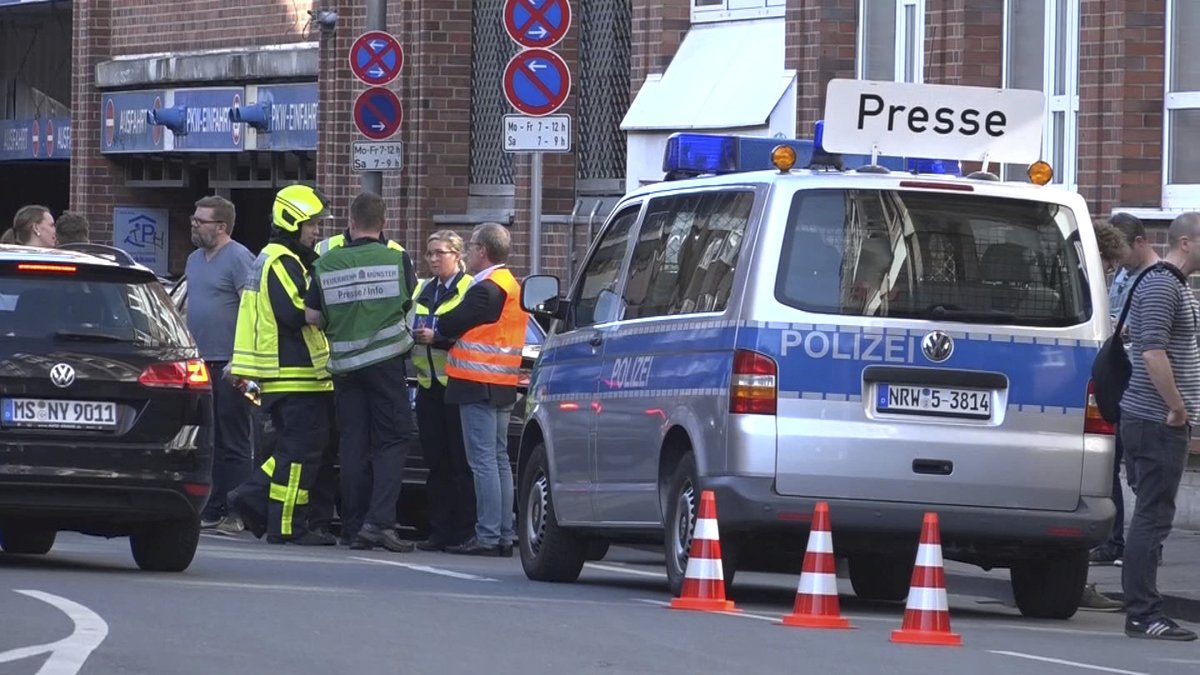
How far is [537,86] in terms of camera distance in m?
19.1

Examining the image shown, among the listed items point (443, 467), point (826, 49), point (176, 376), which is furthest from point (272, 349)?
point (826, 49)

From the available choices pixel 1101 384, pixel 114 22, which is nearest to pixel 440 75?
pixel 114 22

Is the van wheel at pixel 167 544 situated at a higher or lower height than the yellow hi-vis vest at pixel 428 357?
lower

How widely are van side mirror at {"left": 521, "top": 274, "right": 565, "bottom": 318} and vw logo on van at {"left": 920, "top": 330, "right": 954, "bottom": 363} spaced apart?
2640 mm

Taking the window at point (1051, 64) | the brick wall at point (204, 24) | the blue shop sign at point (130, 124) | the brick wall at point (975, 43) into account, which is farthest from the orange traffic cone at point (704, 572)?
the blue shop sign at point (130, 124)

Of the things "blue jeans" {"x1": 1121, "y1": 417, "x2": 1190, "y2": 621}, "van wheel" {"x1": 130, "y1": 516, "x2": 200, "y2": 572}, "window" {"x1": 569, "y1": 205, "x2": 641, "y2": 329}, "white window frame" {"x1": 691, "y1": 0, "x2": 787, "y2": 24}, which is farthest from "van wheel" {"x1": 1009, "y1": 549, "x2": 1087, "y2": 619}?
"white window frame" {"x1": 691, "y1": 0, "x2": 787, "y2": 24}

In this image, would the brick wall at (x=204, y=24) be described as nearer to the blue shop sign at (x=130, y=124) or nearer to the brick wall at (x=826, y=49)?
the blue shop sign at (x=130, y=124)

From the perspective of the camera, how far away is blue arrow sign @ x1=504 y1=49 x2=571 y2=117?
62.5 feet

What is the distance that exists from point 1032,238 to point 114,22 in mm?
24335

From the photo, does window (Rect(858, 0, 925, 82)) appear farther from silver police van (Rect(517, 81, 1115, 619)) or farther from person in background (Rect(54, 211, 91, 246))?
silver police van (Rect(517, 81, 1115, 619))

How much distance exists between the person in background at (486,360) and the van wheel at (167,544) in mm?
2796

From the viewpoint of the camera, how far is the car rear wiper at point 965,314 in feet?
39.0

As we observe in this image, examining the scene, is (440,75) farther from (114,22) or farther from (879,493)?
(879,493)

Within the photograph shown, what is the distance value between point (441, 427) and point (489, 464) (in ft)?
1.96
